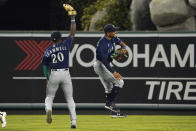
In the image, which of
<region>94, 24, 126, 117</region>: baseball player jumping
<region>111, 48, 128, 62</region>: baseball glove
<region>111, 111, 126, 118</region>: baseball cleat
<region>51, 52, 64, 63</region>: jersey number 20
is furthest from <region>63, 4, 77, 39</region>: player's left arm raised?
<region>111, 111, 126, 118</region>: baseball cleat

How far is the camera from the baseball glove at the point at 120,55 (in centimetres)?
1728

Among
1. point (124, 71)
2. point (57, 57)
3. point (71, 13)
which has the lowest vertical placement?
point (124, 71)

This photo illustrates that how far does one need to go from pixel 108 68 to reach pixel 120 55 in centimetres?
183

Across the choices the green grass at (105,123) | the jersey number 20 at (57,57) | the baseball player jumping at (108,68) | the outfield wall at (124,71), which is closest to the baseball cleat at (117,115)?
the baseball player jumping at (108,68)

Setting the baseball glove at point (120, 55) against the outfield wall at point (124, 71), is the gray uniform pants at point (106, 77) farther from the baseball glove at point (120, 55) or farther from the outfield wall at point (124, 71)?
the outfield wall at point (124, 71)

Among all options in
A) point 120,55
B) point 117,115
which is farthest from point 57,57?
point 120,55

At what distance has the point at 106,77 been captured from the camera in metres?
17.2

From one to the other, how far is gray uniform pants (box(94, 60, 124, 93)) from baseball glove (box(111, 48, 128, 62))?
41 cm

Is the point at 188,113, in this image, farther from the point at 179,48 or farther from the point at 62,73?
the point at 62,73

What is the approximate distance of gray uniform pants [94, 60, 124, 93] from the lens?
17125 mm

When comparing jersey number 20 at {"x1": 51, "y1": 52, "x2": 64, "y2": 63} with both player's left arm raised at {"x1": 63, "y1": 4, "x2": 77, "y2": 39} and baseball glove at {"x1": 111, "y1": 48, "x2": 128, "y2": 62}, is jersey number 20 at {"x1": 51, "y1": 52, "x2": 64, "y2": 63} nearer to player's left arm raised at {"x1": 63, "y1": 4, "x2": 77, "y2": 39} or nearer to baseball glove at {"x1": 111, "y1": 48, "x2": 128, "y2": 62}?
player's left arm raised at {"x1": 63, "y1": 4, "x2": 77, "y2": 39}

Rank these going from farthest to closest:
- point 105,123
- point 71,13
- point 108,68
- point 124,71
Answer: point 124,71
point 108,68
point 105,123
point 71,13

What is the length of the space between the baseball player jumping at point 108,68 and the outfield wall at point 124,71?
1.55 m

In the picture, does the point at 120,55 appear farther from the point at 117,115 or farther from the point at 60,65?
the point at 60,65
